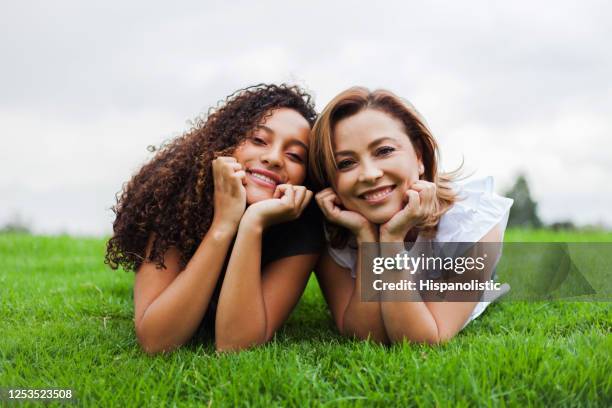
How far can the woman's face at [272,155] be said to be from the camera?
11.1ft

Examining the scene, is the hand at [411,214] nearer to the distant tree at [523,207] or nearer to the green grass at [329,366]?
the green grass at [329,366]

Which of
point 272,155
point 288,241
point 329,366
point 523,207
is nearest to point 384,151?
point 272,155

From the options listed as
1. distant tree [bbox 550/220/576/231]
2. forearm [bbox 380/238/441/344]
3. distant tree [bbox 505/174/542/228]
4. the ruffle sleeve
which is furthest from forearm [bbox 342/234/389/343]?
distant tree [bbox 505/174/542/228]

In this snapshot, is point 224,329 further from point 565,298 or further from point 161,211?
point 565,298

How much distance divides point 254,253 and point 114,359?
0.93m

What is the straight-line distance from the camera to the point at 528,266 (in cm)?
573

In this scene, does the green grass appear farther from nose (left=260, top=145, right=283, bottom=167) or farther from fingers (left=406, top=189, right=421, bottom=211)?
nose (left=260, top=145, right=283, bottom=167)

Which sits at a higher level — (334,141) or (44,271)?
(334,141)

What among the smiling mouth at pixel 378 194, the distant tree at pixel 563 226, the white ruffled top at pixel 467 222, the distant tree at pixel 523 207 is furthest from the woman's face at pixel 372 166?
the distant tree at pixel 523 207

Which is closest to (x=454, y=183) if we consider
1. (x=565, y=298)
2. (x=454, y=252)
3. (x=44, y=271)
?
(x=454, y=252)

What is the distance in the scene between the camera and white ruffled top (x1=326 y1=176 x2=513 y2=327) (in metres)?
3.52

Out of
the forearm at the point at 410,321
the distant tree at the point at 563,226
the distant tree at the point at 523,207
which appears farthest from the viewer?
the distant tree at the point at 523,207

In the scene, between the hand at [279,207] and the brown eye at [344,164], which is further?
the brown eye at [344,164]

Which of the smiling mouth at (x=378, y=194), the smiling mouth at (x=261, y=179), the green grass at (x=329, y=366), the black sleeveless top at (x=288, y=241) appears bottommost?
the green grass at (x=329, y=366)
